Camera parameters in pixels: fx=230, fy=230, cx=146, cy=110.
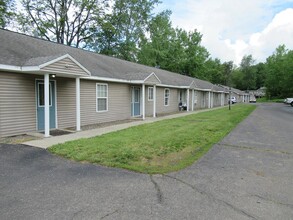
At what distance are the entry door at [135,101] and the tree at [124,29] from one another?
734 inches

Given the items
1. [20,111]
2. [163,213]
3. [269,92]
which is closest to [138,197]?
[163,213]

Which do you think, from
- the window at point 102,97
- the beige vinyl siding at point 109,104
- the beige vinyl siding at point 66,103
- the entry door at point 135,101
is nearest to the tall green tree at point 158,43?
the entry door at point 135,101

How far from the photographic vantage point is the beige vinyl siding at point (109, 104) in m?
11.4

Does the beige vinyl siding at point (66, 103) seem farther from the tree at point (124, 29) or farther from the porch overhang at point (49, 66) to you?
→ the tree at point (124, 29)

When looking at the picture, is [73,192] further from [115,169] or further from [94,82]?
[94,82]

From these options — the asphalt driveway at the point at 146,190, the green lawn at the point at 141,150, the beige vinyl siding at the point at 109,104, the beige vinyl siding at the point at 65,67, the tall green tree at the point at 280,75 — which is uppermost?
the tall green tree at the point at 280,75

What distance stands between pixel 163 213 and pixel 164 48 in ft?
141

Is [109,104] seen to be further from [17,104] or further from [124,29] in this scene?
[124,29]

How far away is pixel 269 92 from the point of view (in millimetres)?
72125

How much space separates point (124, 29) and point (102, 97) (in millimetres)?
25221

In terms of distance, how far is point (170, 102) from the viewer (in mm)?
21250

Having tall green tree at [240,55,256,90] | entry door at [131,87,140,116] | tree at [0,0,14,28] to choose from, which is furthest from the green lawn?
tall green tree at [240,55,256,90]

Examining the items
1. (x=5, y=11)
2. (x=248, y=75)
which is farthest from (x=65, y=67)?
(x=248, y=75)

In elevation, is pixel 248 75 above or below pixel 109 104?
above
